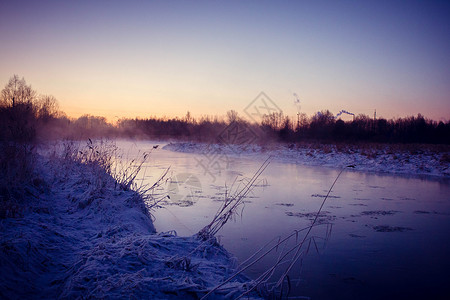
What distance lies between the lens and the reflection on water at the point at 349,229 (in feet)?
9.70

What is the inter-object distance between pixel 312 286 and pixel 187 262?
132 centimetres

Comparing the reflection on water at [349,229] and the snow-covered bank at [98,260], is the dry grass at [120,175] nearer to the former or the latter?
the reflection on water at [349,229]

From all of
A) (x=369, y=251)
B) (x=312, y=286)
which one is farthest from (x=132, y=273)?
(x=369, y=251)

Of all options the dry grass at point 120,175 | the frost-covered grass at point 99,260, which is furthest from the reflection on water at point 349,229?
the frost-covered grass at point 99,260

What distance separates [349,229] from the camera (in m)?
4.65

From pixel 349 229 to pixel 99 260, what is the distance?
3874mm

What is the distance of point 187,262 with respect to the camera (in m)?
2.75

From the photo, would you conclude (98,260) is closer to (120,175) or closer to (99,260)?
(99,260)

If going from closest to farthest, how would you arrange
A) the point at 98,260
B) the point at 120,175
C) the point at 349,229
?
the point at 98,260, the point at 349,229, the point at 120,175

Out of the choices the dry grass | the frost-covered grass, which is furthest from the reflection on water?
A: the frost-covered grass

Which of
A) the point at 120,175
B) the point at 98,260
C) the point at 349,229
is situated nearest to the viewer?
the point at 98,260

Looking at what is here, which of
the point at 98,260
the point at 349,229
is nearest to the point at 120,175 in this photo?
the point at 98,260

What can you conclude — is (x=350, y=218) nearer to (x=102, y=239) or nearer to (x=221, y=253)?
(x=221, y=253)

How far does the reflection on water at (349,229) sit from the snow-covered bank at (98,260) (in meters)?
0.74
